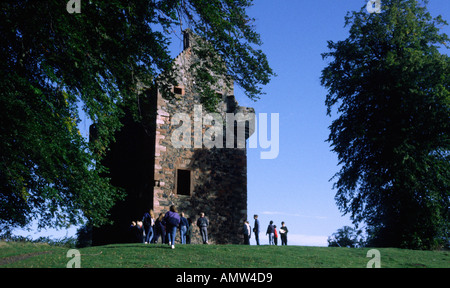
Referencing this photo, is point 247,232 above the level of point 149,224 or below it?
below

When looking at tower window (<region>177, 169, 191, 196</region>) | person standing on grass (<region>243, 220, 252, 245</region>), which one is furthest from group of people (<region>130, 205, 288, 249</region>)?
tower window (<region>177, 169, 191, 196</region>)

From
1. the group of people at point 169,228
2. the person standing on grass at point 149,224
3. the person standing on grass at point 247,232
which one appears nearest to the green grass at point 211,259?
the group of people at point 169,228

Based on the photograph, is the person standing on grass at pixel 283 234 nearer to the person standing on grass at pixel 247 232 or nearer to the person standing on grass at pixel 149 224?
the person standing on grass at pixel 247 232

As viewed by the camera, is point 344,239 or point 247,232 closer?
point 247,232

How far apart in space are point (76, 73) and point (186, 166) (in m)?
9.96

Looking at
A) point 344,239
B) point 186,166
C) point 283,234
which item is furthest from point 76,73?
point 344,239

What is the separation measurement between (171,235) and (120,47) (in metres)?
6.38

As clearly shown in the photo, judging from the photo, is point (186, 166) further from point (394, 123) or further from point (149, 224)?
point (394, 123)

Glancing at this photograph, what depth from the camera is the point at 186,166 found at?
21031 mm

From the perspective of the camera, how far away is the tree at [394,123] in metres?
21.6

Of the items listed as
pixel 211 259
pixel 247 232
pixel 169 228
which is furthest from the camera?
pixel 247 232

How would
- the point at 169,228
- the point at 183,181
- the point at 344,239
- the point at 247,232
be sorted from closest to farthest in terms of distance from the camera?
the point at 169,228 → the point at 247,232 → the point at 183,181 → the point at 344,239

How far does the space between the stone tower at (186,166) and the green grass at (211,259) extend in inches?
243
